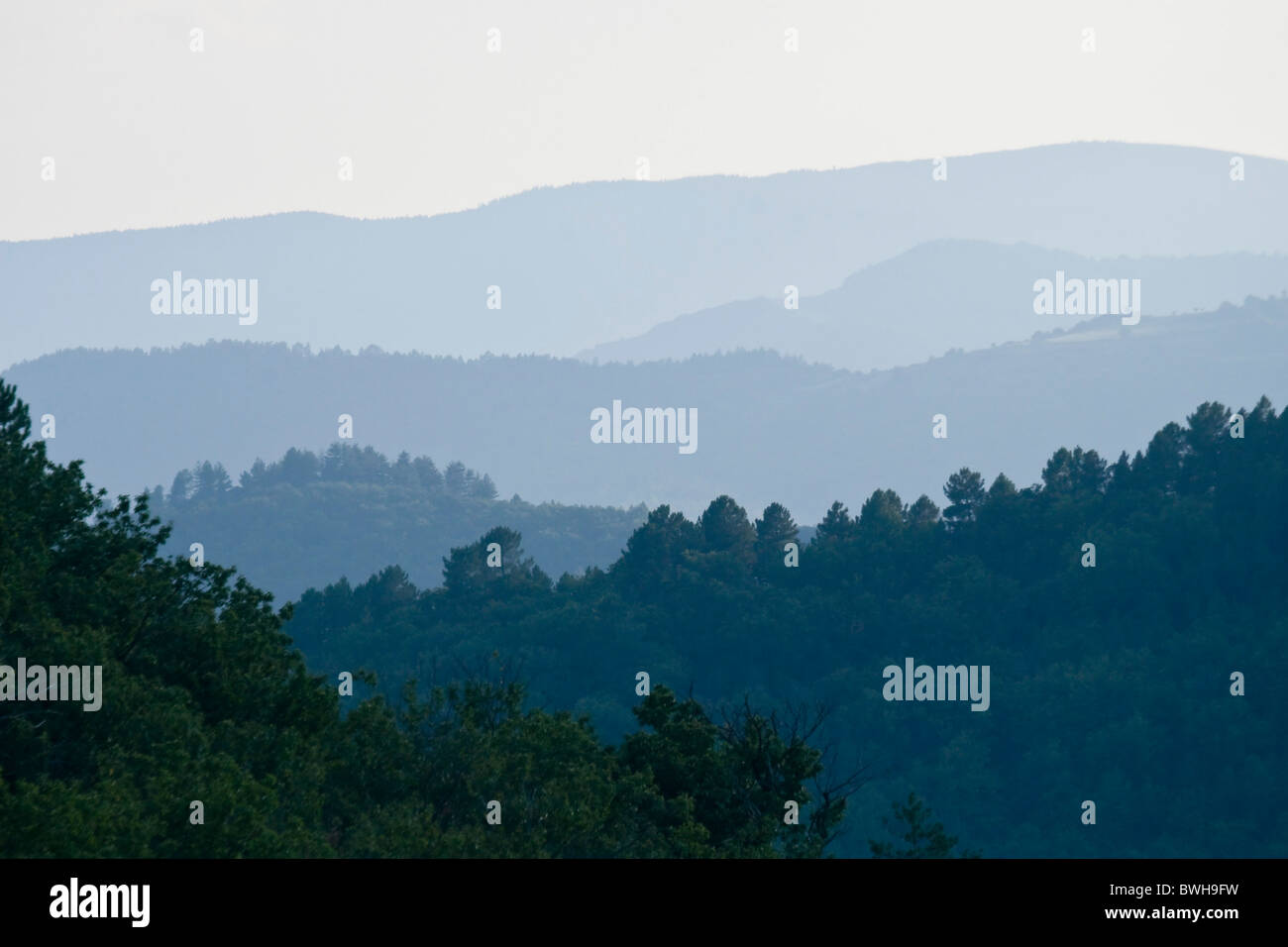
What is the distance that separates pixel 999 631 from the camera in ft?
405

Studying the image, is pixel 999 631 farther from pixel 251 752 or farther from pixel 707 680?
pixel 251 752

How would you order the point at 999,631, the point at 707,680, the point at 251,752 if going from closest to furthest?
the point at 251,752 < the point at 999,631 < the point at 707,680

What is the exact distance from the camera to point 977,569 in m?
127

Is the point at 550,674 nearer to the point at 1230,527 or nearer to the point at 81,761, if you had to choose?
the point at 1230,527

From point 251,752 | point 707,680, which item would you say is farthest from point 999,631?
point 251,752

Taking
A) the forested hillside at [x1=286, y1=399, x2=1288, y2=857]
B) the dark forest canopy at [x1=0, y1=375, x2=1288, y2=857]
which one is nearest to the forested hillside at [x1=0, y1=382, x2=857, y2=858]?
the dark forest canopy at [x1=0, y1=375, x2=1288, y2=857]

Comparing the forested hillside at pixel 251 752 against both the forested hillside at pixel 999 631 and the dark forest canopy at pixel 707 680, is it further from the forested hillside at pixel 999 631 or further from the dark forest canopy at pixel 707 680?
the forested hillside at pixel 999 631

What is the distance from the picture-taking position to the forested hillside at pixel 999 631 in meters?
103

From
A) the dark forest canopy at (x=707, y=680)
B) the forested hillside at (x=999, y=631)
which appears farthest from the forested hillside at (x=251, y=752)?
the forested hillside at (x=999, y=631)

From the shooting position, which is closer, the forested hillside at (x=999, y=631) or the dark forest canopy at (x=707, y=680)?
the dark forest canopy at (x=707, y=680)

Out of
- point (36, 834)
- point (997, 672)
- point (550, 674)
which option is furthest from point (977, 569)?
point (36, 834)

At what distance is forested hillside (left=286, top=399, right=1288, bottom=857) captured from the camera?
337 ft
